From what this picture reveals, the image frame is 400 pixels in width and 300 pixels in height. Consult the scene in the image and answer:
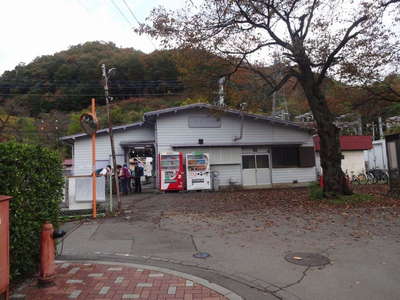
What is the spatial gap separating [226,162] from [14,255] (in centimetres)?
1526

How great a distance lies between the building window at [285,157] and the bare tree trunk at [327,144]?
7.39 metres

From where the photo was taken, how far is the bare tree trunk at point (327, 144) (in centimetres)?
1185

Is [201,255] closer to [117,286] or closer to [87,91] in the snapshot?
[117,286]

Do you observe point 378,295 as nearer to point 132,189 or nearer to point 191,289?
point 191,289

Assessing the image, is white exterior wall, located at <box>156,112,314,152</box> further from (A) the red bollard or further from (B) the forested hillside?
(A) the red bollard

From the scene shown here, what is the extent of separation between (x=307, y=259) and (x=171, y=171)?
12086 millimetres

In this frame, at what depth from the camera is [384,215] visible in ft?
29.1

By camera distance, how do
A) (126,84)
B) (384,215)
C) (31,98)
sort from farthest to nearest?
(126,84)
(31,98)
(384,215)

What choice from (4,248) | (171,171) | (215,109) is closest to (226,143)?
(215,109)

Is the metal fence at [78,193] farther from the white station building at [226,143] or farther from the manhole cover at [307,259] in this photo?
the white station building at [226,143]

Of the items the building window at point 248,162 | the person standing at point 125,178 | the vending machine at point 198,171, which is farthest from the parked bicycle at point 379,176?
the person standing at point 125,178

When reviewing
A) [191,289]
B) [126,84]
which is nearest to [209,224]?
[191,289]

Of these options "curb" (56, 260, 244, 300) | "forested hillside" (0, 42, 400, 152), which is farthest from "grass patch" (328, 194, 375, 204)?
"curb" (56, 260, 244, 300)

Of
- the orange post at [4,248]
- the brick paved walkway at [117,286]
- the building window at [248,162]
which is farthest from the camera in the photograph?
the building window at [248,162]
